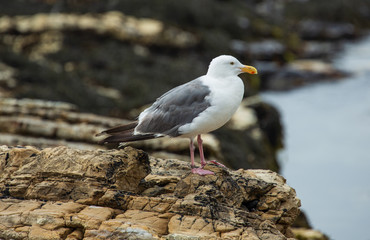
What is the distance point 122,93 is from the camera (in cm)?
1608

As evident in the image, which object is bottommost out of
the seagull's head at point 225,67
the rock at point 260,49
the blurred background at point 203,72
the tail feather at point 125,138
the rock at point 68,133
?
the tail feather at point 125,138

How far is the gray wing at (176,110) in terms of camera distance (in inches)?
257

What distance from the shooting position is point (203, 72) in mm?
19266

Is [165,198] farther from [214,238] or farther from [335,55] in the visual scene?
[335,55]

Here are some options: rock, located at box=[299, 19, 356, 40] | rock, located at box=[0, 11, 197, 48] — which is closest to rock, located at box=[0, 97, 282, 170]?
rock, located at box=[0, 11, 197, 48]

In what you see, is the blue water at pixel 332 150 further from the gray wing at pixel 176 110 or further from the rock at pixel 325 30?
the gray wing at pixel 176 110

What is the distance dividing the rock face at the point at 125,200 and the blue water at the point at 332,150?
6647mm

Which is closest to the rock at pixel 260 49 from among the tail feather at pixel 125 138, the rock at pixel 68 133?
the rock at pixel 68 133

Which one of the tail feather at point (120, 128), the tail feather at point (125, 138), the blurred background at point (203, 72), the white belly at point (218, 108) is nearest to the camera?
the white belly at point (218, 108)

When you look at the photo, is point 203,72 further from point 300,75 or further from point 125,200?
point 125,200

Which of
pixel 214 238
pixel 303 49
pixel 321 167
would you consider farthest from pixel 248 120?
pixel 303 49

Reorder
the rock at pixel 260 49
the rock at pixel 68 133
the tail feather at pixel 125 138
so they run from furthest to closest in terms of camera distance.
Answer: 1. the rock at pixel 260 49
2. the rock at pixel 68 133
3. the tail feather at pixel 125 138

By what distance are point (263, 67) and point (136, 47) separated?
25.3 ft

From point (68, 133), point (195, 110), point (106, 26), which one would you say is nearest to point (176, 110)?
point (195, 110)
